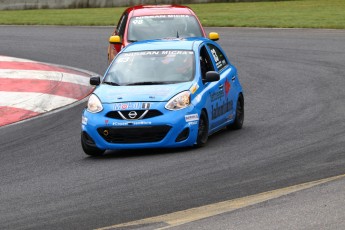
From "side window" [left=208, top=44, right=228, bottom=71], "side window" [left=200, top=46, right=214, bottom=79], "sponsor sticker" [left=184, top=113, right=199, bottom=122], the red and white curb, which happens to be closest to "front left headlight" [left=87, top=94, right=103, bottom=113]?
"sponsor sticker" [left=184, top=113, right=199, bottom=122]

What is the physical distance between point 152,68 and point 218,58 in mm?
1372

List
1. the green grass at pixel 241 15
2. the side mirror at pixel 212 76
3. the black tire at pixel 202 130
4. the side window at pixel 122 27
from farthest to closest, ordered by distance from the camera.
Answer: the green grass at pixel 241 15 < the side window at pixel 122 27 < the side mirror at pixel 212 76 < the black tire at pixel 202 130

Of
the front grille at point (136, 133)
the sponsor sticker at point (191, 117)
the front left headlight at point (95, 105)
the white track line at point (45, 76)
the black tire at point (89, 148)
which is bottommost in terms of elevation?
the white track line at point (45, 76)

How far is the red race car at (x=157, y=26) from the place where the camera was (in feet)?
63.8

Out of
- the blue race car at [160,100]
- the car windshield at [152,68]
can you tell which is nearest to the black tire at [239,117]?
the blue race car at [160,100]

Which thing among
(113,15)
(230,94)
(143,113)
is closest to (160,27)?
(230,94)

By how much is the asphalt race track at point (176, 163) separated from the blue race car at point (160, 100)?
0.72 ft

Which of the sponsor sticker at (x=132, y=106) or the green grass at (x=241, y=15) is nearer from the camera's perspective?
the sponsor sticker at (x=132, y=106)

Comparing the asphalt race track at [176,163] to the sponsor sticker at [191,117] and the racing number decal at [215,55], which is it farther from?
the racing number decal at [215,55]

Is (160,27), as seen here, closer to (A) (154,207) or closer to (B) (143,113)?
(B) (143,113)

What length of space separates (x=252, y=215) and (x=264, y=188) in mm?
1537

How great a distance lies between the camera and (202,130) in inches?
521

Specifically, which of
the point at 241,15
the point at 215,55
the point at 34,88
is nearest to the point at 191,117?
the point at 215,55

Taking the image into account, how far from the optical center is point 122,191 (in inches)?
408
